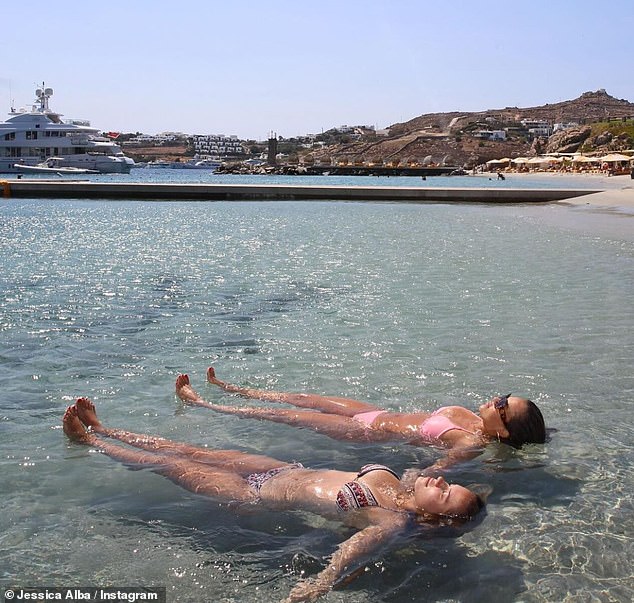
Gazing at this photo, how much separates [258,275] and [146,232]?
9512mm

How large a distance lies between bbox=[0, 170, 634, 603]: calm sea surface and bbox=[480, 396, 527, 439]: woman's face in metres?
0.15

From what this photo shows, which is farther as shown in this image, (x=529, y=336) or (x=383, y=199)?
(x=383, y=199)

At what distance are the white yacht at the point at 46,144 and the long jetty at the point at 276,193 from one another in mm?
51038

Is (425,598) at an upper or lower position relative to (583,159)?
lower

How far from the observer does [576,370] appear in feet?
22.2

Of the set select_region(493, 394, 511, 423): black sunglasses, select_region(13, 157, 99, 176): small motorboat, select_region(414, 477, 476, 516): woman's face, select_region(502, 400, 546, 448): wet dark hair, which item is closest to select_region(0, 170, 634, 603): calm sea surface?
select_region(502, 400, 546, 448): wet dark hair

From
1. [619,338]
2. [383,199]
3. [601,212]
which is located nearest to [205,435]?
[619,338]

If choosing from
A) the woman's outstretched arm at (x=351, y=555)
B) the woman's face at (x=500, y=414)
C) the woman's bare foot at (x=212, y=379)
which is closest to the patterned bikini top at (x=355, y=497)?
the woman's outstretched arm at (x=351, y=555)

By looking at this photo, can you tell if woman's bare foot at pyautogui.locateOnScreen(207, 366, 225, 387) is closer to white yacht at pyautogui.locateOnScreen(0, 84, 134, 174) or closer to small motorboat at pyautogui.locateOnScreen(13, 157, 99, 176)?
small motorboat at pyautogui.locateOnScreen(13, 157, 99, 176)

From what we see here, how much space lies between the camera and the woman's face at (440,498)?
3760 millimetres

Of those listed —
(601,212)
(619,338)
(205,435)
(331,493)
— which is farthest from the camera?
(601,212)

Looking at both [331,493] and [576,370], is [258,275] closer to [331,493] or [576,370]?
[576,370]

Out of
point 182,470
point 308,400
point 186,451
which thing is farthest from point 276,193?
point 182,470

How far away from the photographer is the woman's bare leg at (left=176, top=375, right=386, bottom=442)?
509 cm
